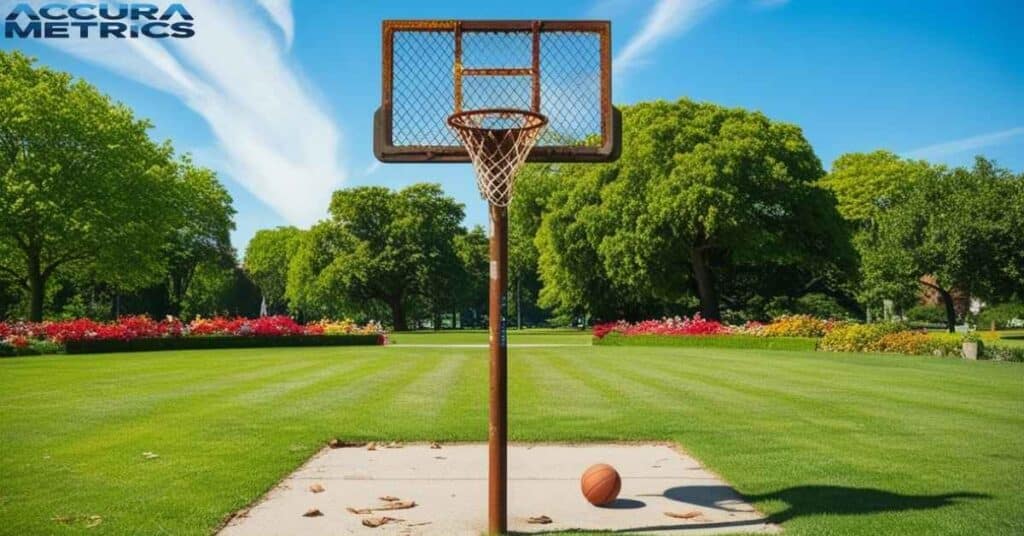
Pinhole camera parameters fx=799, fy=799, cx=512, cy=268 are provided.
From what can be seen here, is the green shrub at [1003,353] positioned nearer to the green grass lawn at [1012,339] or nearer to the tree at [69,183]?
the green grass lawn at [1012,339]

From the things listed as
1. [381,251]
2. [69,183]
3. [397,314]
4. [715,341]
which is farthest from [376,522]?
[397,314]

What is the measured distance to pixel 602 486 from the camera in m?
7.34

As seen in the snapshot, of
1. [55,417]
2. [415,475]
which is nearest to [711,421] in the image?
[415,475]

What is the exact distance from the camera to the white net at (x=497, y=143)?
23.2ft

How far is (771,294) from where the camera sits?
50.0m

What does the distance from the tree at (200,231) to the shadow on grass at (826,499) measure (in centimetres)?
5702

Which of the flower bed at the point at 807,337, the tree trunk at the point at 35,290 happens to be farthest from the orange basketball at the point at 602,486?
the tree trunk at the point at 35,290

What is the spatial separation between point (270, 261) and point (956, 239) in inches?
2953

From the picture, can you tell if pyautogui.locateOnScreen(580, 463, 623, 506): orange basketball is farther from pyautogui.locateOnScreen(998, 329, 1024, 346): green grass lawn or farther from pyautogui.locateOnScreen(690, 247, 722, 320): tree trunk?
pyautogui.locateOnScreen(690, 247, 722, 320): tree trunk

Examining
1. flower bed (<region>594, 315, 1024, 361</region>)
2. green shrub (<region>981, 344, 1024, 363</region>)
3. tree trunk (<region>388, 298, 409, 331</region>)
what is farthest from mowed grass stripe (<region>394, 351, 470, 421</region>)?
tree trunk (<region>388, 298, 409, 331</region>)

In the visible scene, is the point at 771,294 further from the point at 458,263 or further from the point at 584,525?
the point at 584,525

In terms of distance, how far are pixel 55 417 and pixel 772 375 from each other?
15.4 metres

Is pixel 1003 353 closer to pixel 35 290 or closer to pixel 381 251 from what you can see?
pixel 35 290

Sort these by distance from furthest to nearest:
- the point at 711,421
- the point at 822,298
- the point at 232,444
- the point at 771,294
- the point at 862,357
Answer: the point at 822,298
the point at 771,294
the point at 862,357
the point at 711,421
the point at 232,444
